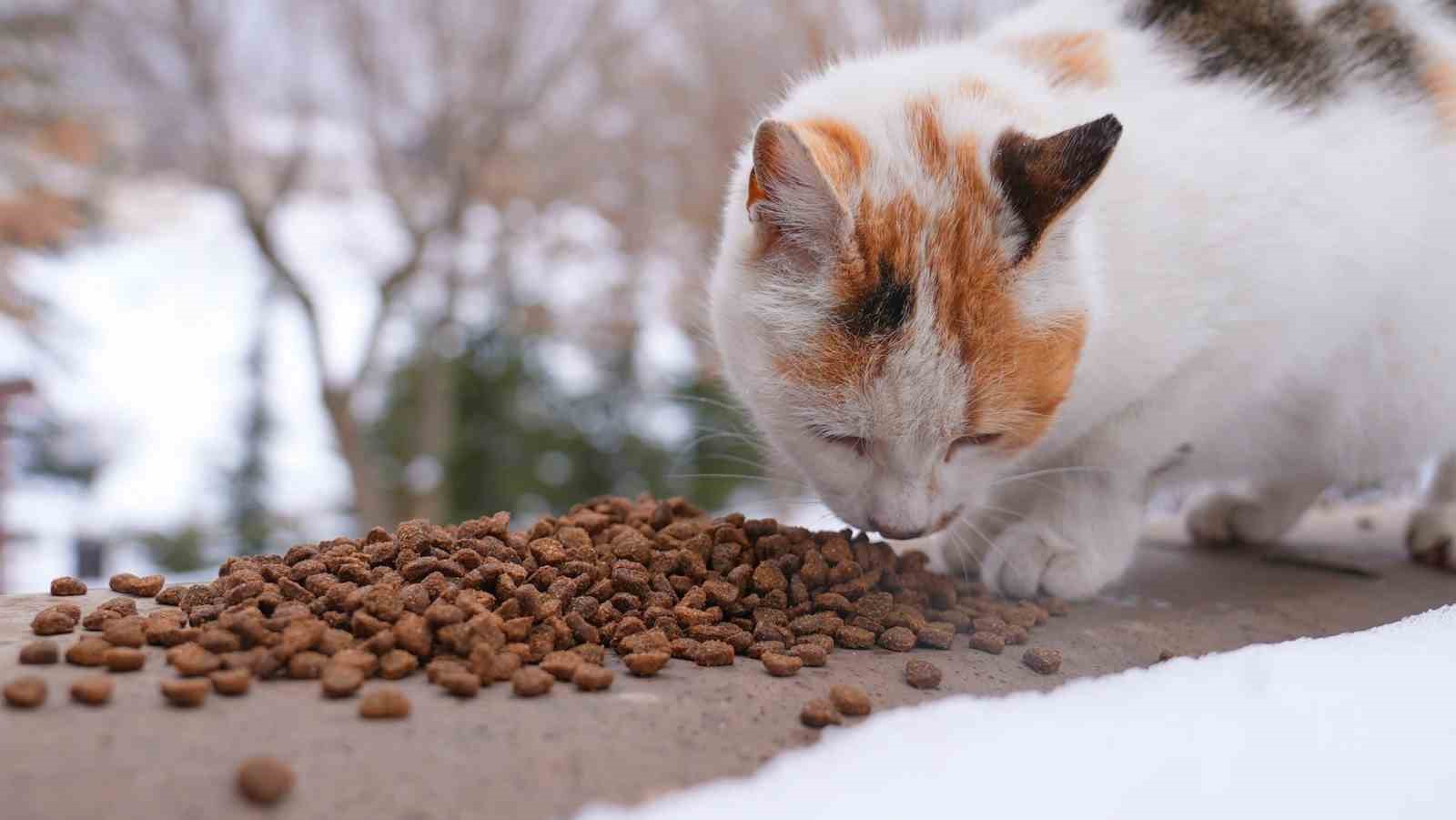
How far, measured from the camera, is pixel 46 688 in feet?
2.60

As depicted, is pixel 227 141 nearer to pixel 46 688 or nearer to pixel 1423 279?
pixel 46 688

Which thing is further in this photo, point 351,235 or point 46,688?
point 351,235

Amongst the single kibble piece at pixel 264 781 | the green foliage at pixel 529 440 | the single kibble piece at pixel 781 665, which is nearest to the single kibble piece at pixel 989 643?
the single kibble piece at pixel 781 665

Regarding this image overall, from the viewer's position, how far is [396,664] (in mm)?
901

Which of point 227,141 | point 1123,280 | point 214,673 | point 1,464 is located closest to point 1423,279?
point 1123,280

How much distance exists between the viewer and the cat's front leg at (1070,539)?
1.39m

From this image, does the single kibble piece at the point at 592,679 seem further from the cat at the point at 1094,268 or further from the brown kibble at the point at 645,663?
the cat at the point at 1094,268

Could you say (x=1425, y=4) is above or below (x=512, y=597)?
above

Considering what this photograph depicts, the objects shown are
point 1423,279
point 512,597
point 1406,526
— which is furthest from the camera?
point 1406,526

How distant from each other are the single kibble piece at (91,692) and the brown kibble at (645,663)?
0.45 meters

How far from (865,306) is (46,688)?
2.74ft

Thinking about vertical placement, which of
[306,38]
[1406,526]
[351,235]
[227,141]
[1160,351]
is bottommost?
[1406,526]

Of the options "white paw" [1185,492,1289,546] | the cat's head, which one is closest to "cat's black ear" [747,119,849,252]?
the cat's head

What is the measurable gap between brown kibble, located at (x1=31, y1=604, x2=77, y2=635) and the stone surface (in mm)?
19
